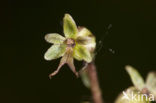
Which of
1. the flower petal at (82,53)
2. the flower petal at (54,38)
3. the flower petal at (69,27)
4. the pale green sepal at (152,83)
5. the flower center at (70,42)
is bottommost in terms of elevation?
the pale green sepal at (152,83)

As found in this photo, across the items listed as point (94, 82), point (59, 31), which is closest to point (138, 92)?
point (94, 82)

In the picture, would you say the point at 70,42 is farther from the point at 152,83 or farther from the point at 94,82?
the point at 152,83

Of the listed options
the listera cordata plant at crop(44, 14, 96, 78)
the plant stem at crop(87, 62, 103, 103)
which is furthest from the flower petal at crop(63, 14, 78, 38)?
the plant stem at crop(87, 62, 103, 103)

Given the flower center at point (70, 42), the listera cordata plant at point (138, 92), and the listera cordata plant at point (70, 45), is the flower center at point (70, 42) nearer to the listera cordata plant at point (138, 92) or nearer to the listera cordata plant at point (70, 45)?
the listera cordata plant at point (70, 45)

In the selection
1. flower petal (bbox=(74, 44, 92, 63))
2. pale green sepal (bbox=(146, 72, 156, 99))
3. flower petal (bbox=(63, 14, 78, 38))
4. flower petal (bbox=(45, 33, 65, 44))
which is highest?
flower petal (bbox=(63, 14, 78, 38))

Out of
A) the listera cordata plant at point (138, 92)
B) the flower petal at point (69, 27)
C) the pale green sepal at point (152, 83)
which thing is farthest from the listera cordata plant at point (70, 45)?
the pale green sepal at point (152, 83)

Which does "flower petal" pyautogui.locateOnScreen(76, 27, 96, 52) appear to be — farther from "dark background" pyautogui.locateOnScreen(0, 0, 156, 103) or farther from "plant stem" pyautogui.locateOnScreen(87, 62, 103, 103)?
"dark background" pyautogui.locateOnScreen(0, 0, 156, 103)

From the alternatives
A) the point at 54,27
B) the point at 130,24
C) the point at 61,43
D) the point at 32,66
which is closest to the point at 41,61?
the point at 32,66
